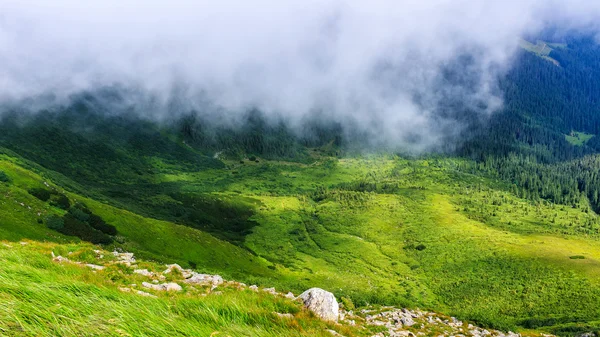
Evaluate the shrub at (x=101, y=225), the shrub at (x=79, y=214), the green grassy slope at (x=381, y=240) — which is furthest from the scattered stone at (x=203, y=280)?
the shrub at (x=101, y=225)

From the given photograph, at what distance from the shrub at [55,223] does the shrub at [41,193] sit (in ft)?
21.0

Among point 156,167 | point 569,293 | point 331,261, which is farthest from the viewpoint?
point 156,167

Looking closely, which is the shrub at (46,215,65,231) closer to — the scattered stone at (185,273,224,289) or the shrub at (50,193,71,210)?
the shrub at (50,193,71,210)

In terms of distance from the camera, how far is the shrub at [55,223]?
44.8 metres

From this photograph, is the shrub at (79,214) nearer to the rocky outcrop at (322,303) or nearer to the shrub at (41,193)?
the shrub at (41,193)

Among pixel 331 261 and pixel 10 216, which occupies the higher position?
pixel 10 216

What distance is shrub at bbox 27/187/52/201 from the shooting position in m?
51.7

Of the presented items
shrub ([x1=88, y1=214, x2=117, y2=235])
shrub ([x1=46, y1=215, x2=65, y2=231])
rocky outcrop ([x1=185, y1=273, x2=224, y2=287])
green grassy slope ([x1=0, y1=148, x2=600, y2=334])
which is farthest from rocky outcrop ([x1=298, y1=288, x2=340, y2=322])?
shrub ([x1=88, y1=214, x2=117, y2=235])

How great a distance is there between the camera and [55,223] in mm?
45688

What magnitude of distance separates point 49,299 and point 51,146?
18331cm

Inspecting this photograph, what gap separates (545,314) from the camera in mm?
70875

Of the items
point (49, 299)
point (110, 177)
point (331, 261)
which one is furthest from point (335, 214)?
point (49, 299)

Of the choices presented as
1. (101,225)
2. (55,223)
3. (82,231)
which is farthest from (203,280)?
(101,225)

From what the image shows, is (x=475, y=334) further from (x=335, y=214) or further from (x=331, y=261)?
(x=335, y=214)
